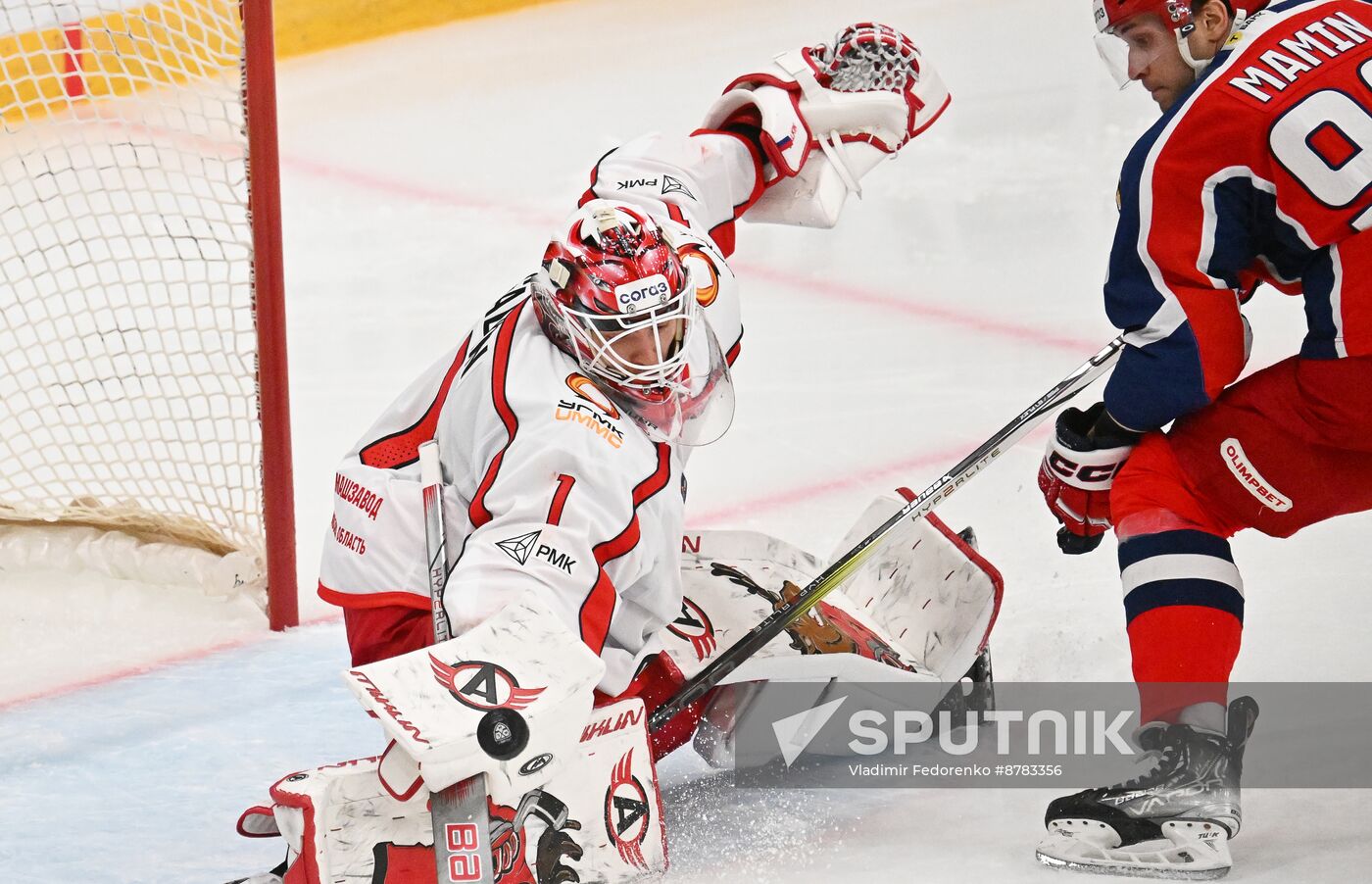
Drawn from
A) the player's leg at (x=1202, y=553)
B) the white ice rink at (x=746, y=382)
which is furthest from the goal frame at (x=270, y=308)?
the player's leg at (x=1202, y=553)

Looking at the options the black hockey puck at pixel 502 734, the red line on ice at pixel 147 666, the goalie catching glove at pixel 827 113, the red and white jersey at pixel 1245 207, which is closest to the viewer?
the black hockey puck at pixel 502 734

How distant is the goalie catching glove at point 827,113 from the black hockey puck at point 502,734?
4.31ft

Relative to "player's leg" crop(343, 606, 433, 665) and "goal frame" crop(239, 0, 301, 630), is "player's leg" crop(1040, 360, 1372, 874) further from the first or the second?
"goal frame" crop(239, 0, 301, 630)

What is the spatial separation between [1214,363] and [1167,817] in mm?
589

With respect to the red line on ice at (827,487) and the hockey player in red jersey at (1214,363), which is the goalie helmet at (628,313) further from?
the red line on ice at (827,487)

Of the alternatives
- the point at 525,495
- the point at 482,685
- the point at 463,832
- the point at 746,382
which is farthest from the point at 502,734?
the point at 746,382

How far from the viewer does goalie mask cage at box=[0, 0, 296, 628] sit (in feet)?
10.2

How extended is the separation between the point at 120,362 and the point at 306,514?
1114 millimetres

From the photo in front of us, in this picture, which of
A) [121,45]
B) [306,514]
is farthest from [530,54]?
[306,514]

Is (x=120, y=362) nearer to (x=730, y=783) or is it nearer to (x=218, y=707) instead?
(x=218, y=707)

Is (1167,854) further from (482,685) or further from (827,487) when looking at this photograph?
(827,487)

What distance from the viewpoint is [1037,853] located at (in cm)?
210

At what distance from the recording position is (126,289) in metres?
4.20

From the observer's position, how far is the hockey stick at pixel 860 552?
229cm
